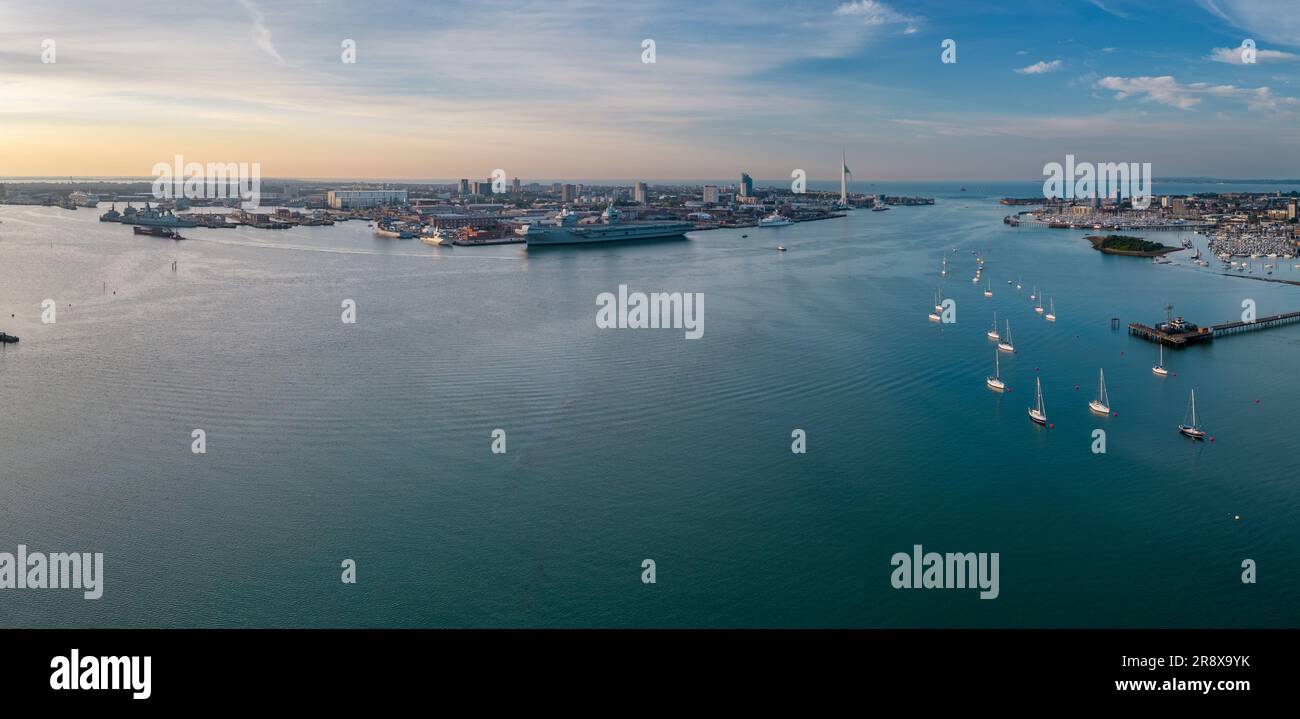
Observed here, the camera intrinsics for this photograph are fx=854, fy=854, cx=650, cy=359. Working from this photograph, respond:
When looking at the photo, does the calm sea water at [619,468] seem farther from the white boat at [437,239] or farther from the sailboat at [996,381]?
the white boat at [437,239]

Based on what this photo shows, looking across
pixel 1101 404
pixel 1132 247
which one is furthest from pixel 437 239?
pixel 1101 404

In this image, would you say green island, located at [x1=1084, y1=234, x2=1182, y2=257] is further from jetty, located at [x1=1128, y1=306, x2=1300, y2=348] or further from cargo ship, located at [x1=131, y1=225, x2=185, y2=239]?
cargo ship, located at [x1=131, y1=225, x2=185, y2=239]

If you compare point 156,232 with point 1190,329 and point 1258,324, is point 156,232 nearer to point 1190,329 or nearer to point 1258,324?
point 1190,329

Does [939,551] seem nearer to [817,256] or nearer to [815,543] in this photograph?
[815,543]

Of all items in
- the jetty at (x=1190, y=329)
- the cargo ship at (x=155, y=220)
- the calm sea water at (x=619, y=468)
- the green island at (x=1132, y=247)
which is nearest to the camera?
the calm sea water at (x=619, y=468)

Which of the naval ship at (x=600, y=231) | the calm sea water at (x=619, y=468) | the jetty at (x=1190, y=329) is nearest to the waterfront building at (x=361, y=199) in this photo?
the naval ship at (x=600, y=231)

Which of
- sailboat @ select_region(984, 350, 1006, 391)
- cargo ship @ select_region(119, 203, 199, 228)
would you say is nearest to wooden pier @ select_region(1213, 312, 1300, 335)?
sailboat @ select_region(984, 350, 1006, 391)
